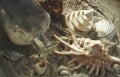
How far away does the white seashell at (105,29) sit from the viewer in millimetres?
2172

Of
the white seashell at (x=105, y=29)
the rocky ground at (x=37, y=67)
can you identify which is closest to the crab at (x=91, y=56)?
the rocky ground at (x=37, y=67)

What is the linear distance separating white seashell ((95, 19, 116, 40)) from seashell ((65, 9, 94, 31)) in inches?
2.8

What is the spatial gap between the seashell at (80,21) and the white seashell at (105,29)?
7 centimetres

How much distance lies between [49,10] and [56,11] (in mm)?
46

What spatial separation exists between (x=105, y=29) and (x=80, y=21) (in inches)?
6.8

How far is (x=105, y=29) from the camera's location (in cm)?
219

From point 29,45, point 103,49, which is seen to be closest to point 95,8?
point 103,49

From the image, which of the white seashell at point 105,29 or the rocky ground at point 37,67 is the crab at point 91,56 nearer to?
the rocky ground at point 37,67

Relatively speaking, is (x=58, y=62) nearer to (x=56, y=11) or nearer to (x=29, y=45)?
(x=29, y=45)

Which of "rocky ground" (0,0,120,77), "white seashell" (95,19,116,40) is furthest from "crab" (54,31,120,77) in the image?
"white seashell" (95,19,116,40)

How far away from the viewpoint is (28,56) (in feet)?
6.31

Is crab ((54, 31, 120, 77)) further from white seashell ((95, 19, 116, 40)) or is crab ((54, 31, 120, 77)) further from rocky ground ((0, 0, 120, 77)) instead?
white seashell ((95, 19, 116, 40))

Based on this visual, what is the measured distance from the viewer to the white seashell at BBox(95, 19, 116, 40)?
217cm

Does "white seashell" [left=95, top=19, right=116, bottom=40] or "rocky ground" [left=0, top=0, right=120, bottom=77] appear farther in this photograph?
"white seashell" [left=95, top=19, right=116, bottom=40]
